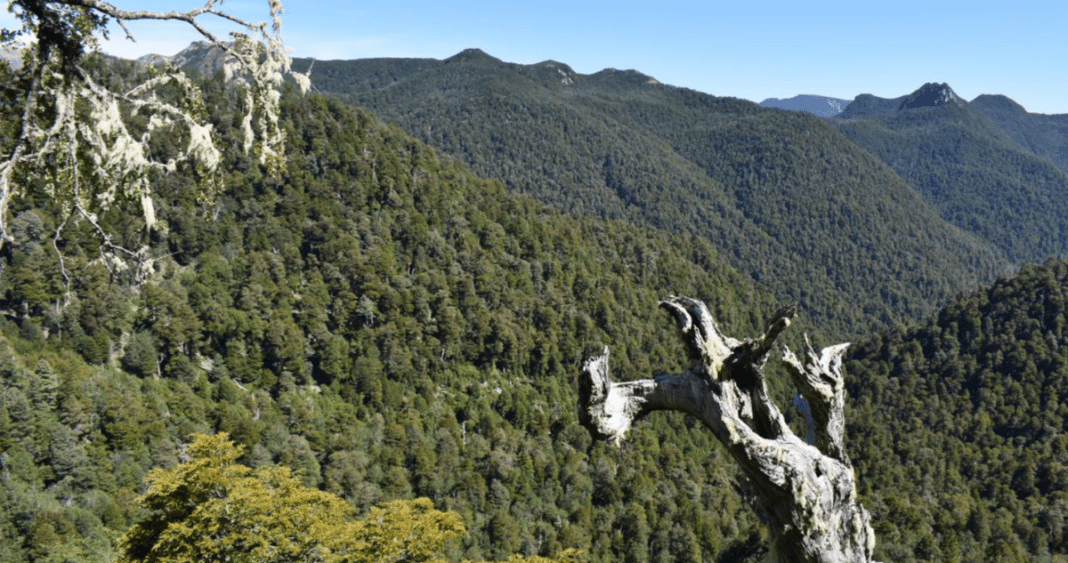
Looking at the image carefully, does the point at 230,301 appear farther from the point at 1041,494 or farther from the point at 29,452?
the point at 1041,494

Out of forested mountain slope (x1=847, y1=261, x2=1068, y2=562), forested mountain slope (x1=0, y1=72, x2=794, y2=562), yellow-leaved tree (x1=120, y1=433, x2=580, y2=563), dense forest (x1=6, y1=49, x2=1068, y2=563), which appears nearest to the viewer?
yellow-leaved tree (x1=120, y1=433, x2=580, y2=563)

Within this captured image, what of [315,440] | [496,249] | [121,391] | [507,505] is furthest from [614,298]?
[121,391]

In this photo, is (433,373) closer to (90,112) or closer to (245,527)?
(245,527)

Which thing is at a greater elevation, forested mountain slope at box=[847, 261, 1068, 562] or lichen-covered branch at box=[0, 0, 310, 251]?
lichen-covered branch at box=[0, 0, 310, 251]

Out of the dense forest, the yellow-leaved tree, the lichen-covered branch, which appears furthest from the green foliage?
the dense forest

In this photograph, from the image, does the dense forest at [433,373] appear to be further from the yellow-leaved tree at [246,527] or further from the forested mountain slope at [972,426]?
the yellow-leaved tree at [246,527]

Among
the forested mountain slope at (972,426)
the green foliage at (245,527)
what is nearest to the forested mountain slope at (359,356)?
the green foliage at (245,527)

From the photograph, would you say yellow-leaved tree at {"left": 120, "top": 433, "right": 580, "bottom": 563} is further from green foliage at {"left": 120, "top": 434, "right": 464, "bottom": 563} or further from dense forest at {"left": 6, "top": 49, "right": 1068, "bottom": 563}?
dense forest at {"left": 6, "top": 49, "right": 1068, "bottom": 563}
